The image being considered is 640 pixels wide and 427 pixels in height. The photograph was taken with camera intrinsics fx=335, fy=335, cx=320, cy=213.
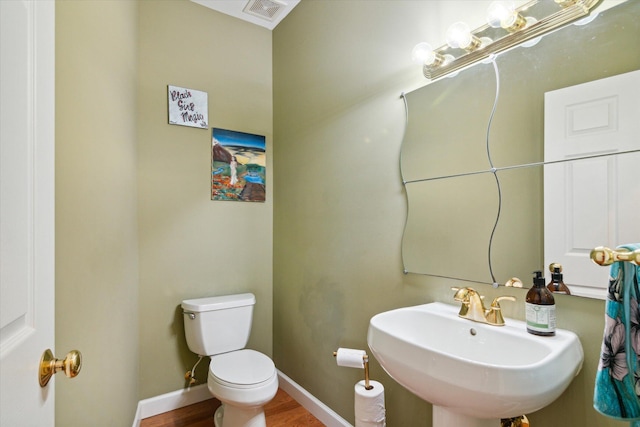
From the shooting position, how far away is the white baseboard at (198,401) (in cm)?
202

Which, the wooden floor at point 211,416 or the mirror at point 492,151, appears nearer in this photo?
the mirror at point 492,151

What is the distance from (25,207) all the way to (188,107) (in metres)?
1.97

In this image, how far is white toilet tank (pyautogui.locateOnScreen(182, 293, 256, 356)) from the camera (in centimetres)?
214

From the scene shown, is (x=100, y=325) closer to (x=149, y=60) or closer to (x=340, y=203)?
(x=340, y=203)

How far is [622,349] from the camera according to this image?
27.9 inches

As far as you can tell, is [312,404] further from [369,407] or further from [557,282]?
[557,282]

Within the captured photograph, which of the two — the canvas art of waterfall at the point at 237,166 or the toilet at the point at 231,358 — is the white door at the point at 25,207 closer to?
the toilet at the point at 231,358

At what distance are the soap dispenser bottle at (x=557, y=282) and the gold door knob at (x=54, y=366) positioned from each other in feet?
4.25

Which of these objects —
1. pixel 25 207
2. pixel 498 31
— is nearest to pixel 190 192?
pixel 25 207

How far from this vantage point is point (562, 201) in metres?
1.08

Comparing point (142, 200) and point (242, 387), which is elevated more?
point (142, 200)

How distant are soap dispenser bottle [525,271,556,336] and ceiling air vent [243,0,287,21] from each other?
2359mm

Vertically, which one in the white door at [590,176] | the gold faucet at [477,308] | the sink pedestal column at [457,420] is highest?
the white door at [590,176]

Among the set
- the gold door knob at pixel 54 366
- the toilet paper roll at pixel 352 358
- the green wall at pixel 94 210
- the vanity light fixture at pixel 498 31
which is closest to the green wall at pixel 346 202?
A: the vanity light fixture at pixel 498 31
